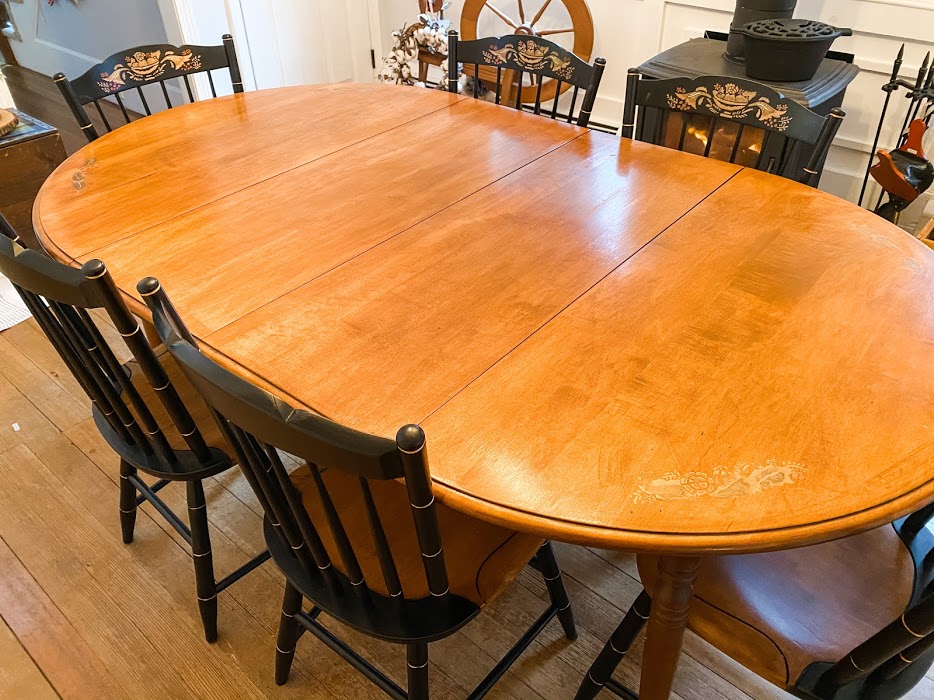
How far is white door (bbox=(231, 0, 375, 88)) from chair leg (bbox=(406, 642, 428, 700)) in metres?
3.25

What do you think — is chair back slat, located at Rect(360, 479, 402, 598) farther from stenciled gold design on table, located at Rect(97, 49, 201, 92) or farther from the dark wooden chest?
the dark wooden chest

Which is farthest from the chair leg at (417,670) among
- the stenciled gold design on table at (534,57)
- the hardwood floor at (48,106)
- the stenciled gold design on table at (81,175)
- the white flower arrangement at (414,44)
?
the hardwood floor at (48,106)

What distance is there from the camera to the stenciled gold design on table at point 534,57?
75.0 inches

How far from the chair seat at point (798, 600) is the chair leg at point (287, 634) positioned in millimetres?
643

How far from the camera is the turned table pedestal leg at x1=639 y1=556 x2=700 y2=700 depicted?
0.96 metres

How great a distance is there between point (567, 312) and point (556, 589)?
2.05ft

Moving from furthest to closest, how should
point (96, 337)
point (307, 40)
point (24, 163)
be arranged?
point (307, 40), point (24, 163), point (96, 337)

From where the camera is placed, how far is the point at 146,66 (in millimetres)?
1979

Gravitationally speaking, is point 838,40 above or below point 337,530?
above

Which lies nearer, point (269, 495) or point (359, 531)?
point (269, 495)

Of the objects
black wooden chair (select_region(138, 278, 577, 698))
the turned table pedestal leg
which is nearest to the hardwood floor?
black wooden chair (select_region(138, 278, 577, 698))

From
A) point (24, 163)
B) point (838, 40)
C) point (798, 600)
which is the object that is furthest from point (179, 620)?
point (838, 40)

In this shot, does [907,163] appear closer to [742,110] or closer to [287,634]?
[742,110]

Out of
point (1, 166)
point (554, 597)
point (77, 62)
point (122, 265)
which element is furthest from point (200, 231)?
point (77, 62)
